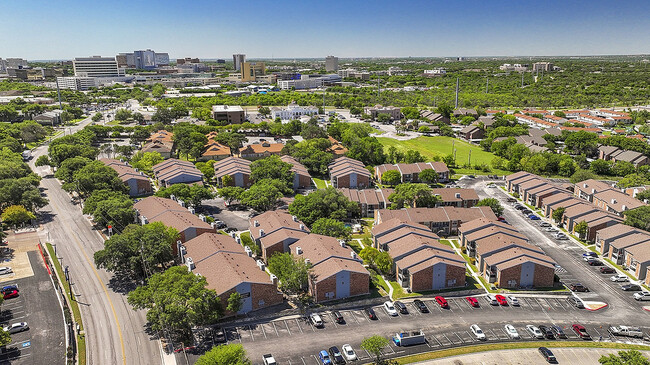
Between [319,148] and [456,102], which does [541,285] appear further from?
[456,102]

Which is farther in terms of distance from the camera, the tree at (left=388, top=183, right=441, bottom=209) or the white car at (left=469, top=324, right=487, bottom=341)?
the tree at (left=388, top=183, right=441, bottom=209)

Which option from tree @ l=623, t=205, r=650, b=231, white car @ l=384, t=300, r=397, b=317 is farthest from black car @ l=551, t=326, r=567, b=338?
tree @ l=623, t=205, r=650, b=231

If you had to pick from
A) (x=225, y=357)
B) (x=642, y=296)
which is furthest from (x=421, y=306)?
(x=642, y=296)

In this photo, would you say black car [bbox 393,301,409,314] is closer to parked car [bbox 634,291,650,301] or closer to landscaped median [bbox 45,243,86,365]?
parked car [bbox 634,291,650,301]

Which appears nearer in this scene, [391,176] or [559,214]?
[559,214]

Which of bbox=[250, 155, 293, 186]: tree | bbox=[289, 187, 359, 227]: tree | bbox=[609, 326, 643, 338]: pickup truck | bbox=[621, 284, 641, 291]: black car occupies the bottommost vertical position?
bbox=[609, 326, 643, 338]: pickup truck

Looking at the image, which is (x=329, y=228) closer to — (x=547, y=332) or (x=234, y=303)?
(x=234, y=303)
